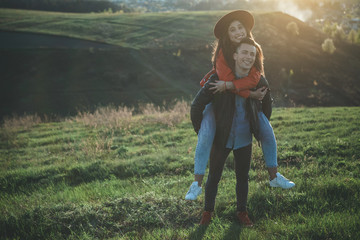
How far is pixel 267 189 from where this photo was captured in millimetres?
4094

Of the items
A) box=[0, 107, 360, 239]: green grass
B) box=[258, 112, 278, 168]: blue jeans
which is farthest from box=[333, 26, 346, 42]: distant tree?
box=[258, 112, 278, 168]: blue jeans

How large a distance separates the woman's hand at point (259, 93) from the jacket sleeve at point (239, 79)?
7 centimetres

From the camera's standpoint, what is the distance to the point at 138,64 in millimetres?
47094

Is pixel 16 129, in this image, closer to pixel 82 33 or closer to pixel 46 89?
pixel 46 89

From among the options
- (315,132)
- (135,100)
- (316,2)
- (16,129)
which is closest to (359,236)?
(315,132)

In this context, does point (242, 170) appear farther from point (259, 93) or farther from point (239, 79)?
point (239, 79)

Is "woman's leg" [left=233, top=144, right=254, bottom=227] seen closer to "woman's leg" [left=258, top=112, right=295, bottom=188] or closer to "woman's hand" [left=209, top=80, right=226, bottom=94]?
"woman's leg" [left=258, top=112, right=295, bottom=188]

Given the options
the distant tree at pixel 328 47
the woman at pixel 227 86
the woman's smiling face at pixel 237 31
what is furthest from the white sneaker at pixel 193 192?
the distant tree at pixel 328 47

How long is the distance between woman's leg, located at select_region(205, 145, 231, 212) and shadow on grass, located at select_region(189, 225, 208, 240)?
9.6 inches

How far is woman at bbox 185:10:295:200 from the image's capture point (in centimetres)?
292

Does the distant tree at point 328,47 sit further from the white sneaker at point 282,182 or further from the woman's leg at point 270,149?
the white sneaker at point 282,182

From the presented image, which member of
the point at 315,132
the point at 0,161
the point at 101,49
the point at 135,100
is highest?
the point at 101,49

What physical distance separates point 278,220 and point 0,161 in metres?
8.24

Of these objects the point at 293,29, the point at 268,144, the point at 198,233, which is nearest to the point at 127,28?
the point at 293,29
